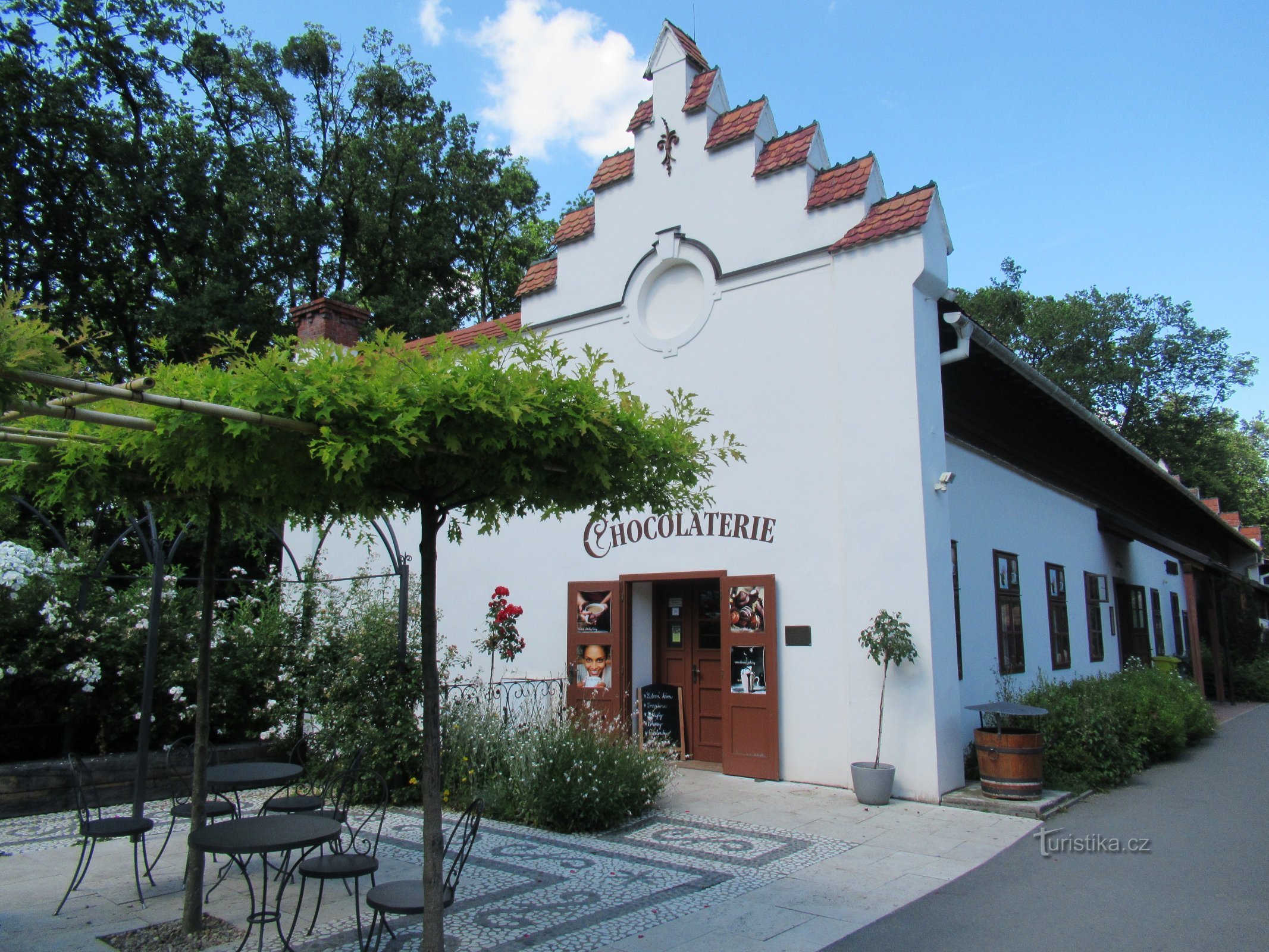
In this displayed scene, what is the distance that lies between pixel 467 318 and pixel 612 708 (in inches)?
677

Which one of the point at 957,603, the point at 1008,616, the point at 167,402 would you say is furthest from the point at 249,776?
the point at 1008,616

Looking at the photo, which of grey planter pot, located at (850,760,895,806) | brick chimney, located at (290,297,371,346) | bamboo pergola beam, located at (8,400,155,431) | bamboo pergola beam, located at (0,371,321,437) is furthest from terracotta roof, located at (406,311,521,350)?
bamboo pergola beam, located at (0,371,321,437)

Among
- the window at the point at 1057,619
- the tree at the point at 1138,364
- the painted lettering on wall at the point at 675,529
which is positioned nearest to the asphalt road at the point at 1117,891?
the window at the point at 1057,619

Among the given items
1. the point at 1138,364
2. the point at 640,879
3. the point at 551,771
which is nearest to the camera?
the point at 640,879

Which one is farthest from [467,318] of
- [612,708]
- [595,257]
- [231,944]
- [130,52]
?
[231,944]

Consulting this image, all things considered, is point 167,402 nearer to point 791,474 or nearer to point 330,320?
point 791,474

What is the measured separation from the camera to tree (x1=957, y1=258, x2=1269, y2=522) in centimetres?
3466

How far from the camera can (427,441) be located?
12.1 ft

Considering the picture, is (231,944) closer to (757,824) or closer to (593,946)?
(593,946)

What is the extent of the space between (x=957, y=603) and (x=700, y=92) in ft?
22.2

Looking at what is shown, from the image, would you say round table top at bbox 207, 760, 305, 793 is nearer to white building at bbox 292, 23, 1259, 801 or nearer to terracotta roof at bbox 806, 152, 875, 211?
white building at bbox 292, 23, 1259, 801

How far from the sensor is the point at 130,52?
19.8m

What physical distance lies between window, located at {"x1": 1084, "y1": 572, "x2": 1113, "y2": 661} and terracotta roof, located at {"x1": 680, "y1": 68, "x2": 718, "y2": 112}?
31.9 ft

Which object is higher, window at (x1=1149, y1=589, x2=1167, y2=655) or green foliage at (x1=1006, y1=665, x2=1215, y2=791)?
window at (x1=1149, y1=589, x2=1167, y2=655)
